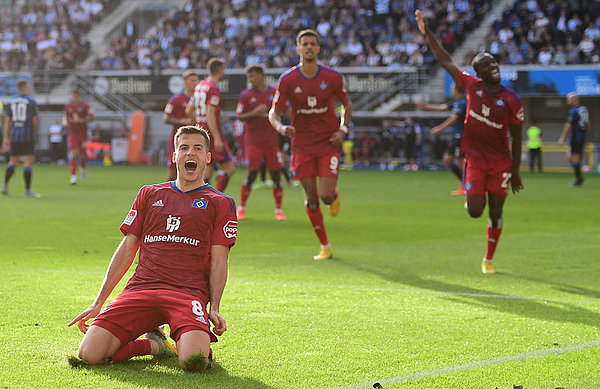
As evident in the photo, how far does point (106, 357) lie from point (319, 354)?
49.2 inches

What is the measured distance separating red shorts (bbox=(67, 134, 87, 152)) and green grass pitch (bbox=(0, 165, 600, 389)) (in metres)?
8.50

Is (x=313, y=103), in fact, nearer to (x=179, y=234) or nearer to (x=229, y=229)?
(x=229, y=229)

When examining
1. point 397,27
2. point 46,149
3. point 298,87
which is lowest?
point 46,149

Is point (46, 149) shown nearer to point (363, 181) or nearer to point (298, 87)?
point (363, 181)

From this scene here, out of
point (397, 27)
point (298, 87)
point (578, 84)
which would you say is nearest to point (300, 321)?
point (298, 87)

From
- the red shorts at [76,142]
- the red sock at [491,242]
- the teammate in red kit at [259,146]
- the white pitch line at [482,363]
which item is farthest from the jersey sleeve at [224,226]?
the red shorts at [76,142]

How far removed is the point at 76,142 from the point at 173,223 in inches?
752

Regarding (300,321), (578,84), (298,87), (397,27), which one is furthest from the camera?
(397,27)

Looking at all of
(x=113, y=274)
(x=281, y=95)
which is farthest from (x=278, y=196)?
(x=113, y=274)

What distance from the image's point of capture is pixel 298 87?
33.5 ft

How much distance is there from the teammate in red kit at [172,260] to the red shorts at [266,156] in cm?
933

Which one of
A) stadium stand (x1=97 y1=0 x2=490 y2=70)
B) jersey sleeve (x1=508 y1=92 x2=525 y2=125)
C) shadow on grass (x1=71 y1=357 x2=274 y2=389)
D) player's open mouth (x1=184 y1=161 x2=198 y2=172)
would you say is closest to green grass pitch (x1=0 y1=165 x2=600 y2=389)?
shadow on grass (x1=71 y1=357 x2=274 y2=389)

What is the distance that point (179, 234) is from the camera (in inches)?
209

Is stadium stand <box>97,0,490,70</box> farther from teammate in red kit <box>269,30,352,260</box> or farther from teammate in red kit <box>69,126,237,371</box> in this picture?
teammate in red kit <box>69,126,237,371</box>
